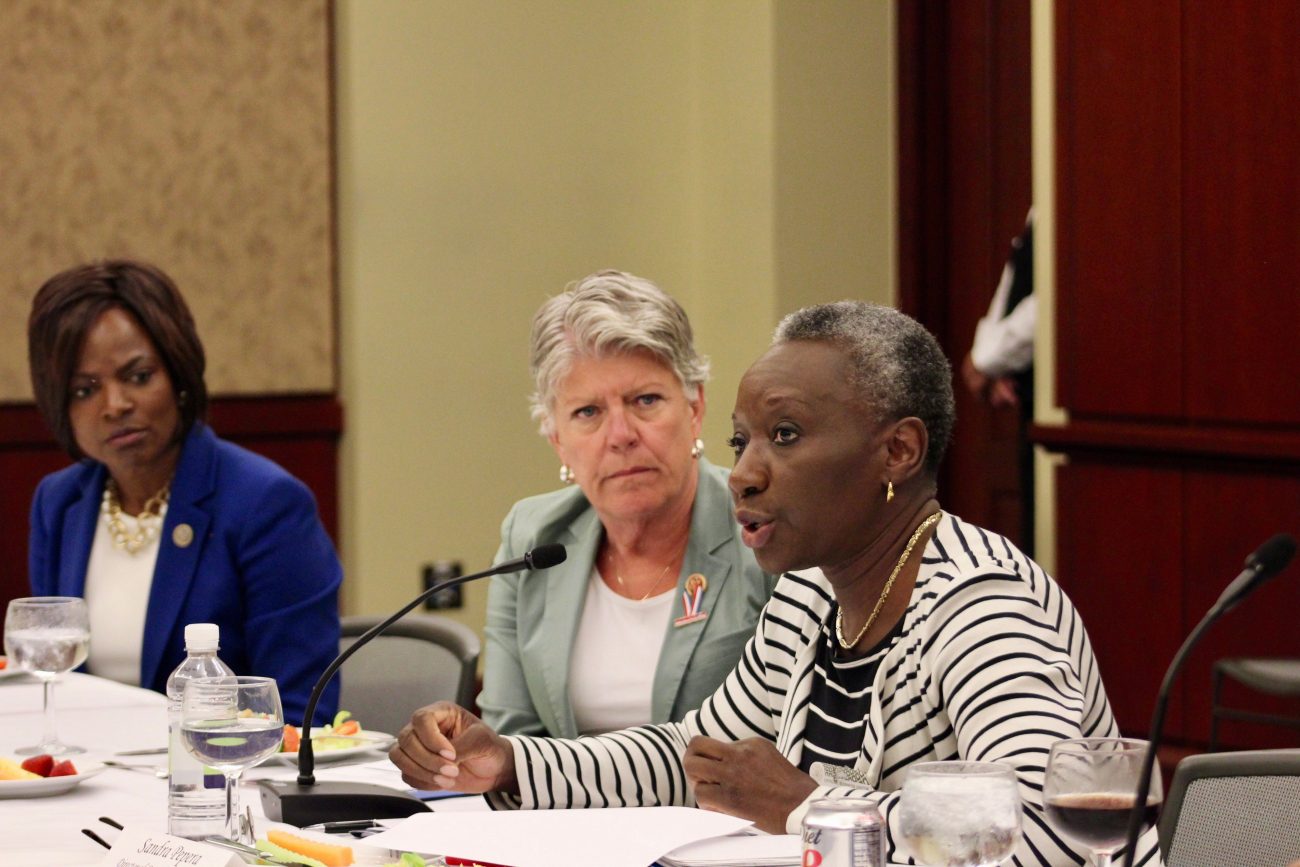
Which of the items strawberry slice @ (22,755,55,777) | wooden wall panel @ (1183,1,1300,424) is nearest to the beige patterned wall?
wooden wall panel @ (1183,1,1300,424)

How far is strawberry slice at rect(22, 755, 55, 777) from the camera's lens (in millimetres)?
2043

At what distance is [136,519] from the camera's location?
3.13m

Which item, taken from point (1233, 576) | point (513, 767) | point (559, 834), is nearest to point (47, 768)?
point (513, 767)

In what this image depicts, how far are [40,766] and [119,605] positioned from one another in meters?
1.03

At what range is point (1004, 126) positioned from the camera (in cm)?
496

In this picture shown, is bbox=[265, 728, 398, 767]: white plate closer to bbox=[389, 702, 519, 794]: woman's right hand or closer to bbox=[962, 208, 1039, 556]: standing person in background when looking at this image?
bbox=[389, 702, 519, 794]: woman's right hand

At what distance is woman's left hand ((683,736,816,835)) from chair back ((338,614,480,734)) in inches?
45.2

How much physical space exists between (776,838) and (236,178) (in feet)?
12.0

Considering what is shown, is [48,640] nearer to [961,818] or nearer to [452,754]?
[452,754]

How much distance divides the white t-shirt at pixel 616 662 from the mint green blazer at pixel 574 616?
0.04 m

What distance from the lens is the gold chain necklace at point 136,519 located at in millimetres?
3094

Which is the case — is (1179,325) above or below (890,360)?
above

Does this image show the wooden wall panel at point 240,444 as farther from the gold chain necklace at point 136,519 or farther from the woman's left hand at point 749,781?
the woman's left hand at point 749,781

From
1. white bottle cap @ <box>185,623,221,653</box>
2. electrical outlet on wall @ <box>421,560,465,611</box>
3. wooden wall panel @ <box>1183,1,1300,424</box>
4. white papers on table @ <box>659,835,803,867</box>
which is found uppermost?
wooden wall panel @ <box>1183,1,1300,424</box>
